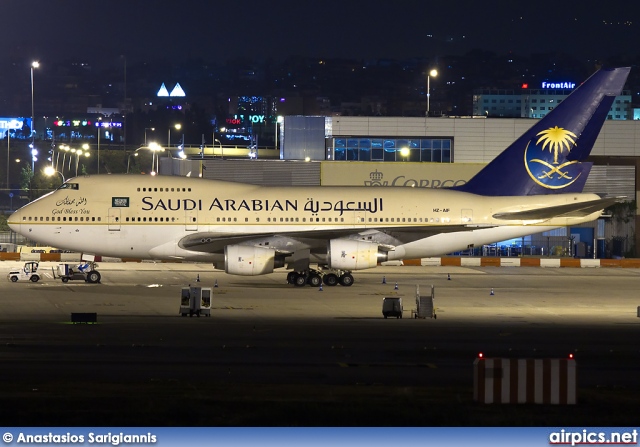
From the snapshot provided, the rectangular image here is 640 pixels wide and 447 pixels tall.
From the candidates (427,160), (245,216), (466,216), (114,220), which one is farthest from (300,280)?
(427,160)

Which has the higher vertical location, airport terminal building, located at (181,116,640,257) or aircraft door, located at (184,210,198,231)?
airport terminal building, located at (181,116,640,257)

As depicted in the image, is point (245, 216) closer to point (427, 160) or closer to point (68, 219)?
point (68, 219)

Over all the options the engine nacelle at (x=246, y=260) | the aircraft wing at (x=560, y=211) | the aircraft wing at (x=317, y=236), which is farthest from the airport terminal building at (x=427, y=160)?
the engine nacelle at (x=246, y=260)

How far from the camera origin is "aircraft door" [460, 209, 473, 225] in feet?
172

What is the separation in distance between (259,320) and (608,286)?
74.2 feet

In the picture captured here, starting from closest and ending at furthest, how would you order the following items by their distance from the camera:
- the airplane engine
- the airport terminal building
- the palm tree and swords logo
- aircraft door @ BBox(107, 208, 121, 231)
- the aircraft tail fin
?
the airplane engine
aircraft door @ BBox(107, 208, 121, 231)
the aircraft tail fin
the palm tree and swords logo
the airport terminal building

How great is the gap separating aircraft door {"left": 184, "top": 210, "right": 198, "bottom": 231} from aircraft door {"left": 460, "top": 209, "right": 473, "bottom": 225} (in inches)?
510

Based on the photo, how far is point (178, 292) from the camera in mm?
46656

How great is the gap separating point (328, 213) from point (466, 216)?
6.81m

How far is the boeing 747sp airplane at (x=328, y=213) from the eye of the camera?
4994cm

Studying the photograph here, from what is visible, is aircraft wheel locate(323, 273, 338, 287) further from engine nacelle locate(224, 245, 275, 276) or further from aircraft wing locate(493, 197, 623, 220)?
aircraft wing locate(493, 197, 623, 220)

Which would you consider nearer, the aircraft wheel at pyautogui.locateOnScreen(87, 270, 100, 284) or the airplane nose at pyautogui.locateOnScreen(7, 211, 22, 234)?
the airplane nose at pyautogui.locateOnScreen(7, 211, 22, 234)

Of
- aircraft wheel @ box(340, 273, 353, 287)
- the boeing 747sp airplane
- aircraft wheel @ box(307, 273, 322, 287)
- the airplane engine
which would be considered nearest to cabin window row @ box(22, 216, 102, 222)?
the boeing 747sp airplane

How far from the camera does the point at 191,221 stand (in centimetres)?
5050
